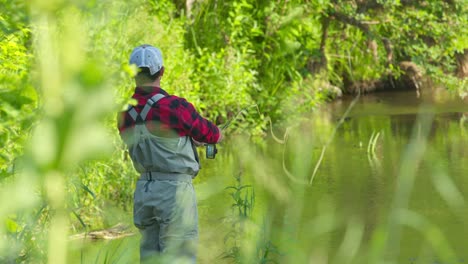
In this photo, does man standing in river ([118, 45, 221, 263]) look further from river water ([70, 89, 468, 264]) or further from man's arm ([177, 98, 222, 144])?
river water ([70, 89, 468, 264])

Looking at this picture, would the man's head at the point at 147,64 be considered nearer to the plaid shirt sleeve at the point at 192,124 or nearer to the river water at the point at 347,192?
the plaid shirt sleeve at the point at 192,124

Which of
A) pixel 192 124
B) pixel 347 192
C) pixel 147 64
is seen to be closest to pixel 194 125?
pixel 192 124

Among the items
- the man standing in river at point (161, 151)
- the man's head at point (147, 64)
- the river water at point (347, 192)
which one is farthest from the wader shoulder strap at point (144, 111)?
the river water at point (347, 192)

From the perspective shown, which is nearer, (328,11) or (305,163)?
(305,163)

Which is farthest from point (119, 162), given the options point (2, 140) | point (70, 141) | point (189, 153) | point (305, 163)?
point (70, 141)

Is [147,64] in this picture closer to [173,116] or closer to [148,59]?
[148,59]

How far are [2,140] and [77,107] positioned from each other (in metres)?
1.76

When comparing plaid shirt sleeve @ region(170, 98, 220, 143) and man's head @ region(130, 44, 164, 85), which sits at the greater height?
man's head @ region(130, 44, 164, 85)

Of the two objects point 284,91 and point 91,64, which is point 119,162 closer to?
point 284,91

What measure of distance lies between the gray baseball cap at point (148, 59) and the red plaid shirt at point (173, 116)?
0.10 metres

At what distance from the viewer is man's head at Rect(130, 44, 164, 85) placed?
15.2ft

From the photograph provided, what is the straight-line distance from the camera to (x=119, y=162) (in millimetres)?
8984

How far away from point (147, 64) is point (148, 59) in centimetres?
3

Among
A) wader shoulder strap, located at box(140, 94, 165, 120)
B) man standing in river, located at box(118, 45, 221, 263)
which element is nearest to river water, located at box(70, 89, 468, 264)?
man standing in river, located at box(118, 45, 221, 263)
